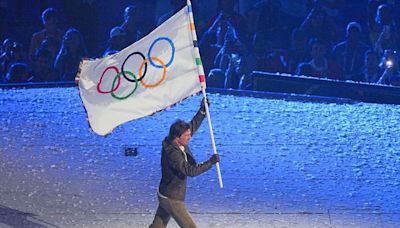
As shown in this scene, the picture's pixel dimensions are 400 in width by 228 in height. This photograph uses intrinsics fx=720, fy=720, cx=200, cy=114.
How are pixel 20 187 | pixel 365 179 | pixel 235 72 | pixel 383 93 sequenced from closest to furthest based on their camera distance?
pixel 20 187 < pixel 365 179 < pixel 383 93 < pixel 235 72

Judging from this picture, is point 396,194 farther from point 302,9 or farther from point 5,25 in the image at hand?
point 5,25

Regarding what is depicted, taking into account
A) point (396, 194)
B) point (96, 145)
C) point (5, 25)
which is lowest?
point (396, 194)

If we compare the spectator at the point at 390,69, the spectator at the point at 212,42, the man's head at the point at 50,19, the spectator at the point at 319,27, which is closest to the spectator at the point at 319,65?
the spectator at the point at 319,27

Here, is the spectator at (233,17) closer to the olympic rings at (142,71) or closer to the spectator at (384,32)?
the spectator at (384,32)

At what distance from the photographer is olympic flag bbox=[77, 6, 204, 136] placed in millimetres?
7570

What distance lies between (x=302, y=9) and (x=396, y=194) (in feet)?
23.0

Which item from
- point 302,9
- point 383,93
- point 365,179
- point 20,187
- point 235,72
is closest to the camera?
point 20,187

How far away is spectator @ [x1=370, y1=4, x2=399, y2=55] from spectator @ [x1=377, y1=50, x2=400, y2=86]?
0.63 feet

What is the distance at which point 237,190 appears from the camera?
9.93 m

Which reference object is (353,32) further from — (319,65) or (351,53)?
(319,65)

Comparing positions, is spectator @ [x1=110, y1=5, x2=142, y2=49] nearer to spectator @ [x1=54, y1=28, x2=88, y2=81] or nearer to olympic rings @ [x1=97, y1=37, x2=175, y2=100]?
spectator @ [x1=54, y1=28, x2=88, y2=81]

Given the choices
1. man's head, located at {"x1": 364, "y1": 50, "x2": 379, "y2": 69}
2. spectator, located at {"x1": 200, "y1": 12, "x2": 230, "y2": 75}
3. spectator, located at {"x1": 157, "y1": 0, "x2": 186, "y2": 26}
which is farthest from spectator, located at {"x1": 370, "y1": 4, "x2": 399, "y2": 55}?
spectator, located at {"x1": 157, "y1": 0, "x2": 186, "y2": 26}

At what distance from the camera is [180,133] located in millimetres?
6934

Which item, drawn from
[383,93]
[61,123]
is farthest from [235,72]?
[61,123]
